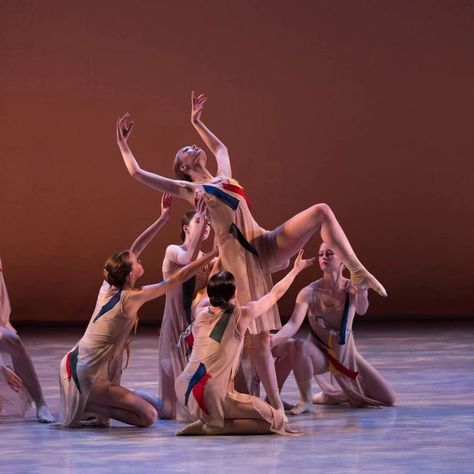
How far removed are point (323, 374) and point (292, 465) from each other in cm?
197

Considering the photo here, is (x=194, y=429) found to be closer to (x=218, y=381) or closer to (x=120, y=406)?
(x=218, y=381)

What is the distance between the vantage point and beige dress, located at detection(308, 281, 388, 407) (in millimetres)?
5758

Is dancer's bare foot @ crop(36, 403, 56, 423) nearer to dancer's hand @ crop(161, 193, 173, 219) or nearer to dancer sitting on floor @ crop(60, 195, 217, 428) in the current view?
dancer sitting on floor @ crop(60, 195, 217, 428)

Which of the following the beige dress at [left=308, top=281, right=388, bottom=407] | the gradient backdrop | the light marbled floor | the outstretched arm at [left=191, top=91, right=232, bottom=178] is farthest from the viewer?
the gradient backdrop

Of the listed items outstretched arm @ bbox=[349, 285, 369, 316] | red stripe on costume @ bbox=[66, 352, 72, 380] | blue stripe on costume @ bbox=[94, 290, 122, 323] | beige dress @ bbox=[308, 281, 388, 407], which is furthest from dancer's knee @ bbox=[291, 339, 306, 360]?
red stripe on costume @ bbox=[66, 352, 72, 380]

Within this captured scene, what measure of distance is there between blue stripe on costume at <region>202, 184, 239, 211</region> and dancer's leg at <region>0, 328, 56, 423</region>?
3.77 feet

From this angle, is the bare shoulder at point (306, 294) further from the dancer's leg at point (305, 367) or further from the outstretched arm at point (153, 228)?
the outstretched arm at point (153, 228)

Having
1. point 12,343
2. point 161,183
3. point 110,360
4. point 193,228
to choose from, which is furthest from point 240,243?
point 12,343

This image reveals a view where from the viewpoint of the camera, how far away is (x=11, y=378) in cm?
545

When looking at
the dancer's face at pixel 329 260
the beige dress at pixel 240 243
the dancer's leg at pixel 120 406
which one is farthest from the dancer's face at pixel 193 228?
the dancer's leg at pixel 120 406

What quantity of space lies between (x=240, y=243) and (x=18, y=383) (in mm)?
1236

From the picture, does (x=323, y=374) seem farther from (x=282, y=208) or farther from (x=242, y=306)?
(x=282, y=208)

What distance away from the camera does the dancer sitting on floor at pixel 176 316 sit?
5574 millimetres

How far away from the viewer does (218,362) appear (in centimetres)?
496
